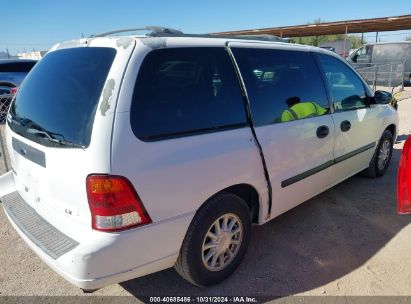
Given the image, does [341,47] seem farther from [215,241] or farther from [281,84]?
[215,241]

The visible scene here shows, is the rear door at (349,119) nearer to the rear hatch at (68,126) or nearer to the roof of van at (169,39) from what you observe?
the roof of van at (169,39)

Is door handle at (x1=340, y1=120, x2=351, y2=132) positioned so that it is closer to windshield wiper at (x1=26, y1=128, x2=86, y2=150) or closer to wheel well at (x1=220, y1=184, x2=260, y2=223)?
wheel well at (x1=220, y1=184, x2=260, y2=223)

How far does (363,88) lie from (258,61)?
6.52 feet

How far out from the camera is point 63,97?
90.4 inches

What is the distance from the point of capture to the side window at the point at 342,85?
3.71 metres

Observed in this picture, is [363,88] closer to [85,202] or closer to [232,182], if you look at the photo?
[232,182]


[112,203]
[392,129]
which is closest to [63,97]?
[112,203]

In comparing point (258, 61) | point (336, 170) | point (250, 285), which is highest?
point (258, 61)

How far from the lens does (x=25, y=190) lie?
262 cm

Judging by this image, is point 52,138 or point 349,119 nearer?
point 52,138

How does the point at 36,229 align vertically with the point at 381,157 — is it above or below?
above

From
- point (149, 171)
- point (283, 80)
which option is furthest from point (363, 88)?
point (149, 171)

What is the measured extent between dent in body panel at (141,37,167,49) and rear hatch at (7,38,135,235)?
90 millimetres

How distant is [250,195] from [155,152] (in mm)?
1119
